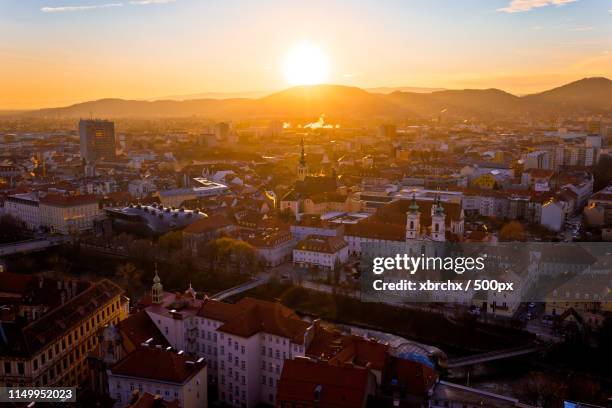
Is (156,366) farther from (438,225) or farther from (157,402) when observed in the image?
(438,225)

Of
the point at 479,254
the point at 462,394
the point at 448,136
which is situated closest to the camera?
the point at 462,394

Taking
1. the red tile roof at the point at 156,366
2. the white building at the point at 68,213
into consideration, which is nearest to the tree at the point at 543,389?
the red tile roof at the point at 156,366

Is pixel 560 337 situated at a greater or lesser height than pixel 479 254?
lesser

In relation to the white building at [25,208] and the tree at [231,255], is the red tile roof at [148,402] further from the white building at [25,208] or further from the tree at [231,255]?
the white building at [25,208]

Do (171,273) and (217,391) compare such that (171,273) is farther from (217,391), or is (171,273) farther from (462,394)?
(462,394)

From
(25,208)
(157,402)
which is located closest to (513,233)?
(157,402)

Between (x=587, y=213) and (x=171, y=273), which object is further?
(x=587, y=213)

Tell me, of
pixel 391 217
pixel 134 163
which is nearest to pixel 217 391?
pixel 391 217
